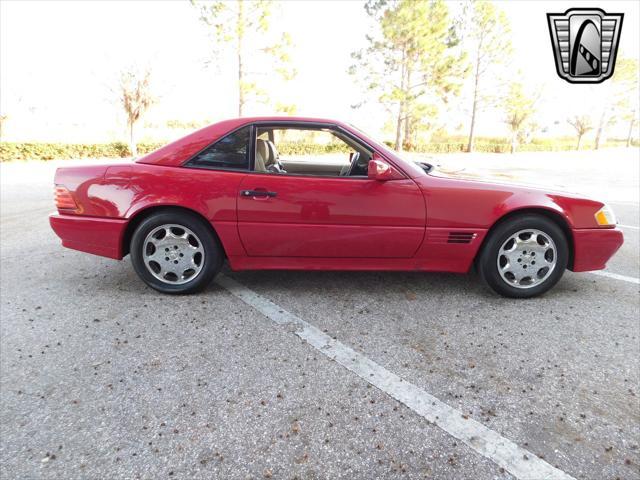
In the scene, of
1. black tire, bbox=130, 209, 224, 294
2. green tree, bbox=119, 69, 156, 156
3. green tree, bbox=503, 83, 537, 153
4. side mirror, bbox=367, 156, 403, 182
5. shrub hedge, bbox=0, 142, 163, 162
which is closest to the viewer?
side mirror, bbox=367, 156, 403, 182

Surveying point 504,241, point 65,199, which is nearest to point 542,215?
point 504,241

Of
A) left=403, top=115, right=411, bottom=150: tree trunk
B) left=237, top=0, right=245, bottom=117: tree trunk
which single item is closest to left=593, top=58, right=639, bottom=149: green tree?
left=403, top=115, right=411, bottom=150: tree trunk

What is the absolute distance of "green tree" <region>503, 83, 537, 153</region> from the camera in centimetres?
3219

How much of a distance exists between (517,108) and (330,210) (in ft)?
121

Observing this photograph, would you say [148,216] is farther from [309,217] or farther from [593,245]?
[593,245]

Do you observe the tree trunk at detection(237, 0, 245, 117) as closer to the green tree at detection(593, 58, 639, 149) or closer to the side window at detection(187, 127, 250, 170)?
the side window at detection(187, 127, 250, 170)

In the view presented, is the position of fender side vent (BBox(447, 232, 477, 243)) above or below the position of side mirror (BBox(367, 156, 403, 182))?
below

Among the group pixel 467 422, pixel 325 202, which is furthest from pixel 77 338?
pixel 467 422

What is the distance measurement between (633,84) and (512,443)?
5703 cm

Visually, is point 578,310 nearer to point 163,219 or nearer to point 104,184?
point 163,219

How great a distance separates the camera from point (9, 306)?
9.95ft

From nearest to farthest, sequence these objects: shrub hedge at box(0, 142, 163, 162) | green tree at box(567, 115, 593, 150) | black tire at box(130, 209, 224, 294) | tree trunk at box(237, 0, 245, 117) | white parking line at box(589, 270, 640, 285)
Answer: black tire at box(130, 209, 224, 294)
white parking line at box(589, 270, 640, 285)
shrub hedge at box(0, 142, 163, 162)
tree trunk at box(237, 0, 245, 117)
green tree at box(567, 115, 593, 150)

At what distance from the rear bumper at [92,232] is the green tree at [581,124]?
5856 cm

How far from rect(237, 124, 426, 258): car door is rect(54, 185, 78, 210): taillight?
4.53 feet
